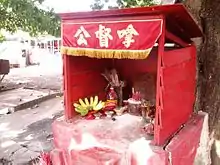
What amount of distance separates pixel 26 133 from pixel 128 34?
4.77 meters

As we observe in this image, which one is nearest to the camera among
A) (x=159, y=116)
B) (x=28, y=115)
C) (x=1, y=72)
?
(x=159, y=116)

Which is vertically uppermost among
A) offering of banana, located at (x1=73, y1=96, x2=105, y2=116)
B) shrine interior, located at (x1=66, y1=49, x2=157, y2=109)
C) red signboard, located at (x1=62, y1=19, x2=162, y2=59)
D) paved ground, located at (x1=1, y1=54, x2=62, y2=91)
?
red signboard, located at (x1=62, y1=19, x2=162, y2=59)

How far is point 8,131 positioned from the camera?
6.93 m

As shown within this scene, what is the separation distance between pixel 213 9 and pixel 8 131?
5.37 metres

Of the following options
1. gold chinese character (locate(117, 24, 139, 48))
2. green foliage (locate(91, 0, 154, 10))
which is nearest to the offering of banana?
gold chinese character (locate(117, 24, 139, 48))

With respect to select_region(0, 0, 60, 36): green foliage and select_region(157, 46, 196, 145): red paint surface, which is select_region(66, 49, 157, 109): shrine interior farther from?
select_region(0, 0, 60, 36): green foliage

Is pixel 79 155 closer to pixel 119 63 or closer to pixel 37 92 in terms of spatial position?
pixel 119 63

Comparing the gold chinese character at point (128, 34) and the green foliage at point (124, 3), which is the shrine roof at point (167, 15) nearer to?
the gold chinese character at point (128, 34)

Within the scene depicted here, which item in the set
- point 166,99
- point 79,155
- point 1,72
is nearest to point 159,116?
point 166,99

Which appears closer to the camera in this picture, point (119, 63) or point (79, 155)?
point (79, 155)

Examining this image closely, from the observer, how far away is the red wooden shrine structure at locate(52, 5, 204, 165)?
2842 mm

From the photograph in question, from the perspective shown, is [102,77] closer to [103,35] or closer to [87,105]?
[87,105]

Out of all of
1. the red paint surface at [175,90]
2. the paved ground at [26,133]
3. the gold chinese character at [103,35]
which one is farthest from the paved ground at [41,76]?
the gold chinese character at [103,35]

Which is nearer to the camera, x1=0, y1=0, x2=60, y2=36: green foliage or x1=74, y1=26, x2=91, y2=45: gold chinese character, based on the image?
x1=74, y1=26, x2=91, y2=45: gold chinese character
